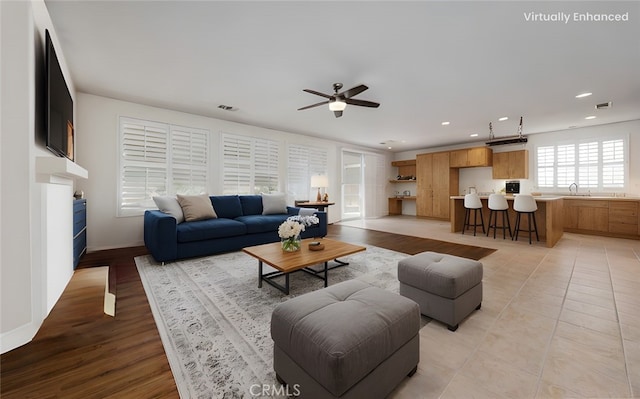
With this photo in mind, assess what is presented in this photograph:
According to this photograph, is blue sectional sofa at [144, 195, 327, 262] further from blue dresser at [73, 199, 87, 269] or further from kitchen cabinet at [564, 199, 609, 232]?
kitchen cabinet at [564, 199, 609, 232]

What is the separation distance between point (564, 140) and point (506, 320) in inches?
276

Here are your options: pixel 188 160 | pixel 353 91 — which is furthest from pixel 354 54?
pixel 188 160

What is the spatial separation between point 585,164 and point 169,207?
9.31 m

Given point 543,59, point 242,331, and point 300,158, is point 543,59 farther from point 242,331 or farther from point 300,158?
point 300,158

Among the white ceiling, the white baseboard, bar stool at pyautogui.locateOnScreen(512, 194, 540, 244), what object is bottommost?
the white baseboard

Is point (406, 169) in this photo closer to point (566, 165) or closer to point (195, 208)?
point (566, 165)

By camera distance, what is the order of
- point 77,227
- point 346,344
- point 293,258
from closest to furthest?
point 346,344
point 293,258
point 77,227

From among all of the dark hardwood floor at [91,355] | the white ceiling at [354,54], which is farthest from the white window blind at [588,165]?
the dark hardwood floor at [91,355]

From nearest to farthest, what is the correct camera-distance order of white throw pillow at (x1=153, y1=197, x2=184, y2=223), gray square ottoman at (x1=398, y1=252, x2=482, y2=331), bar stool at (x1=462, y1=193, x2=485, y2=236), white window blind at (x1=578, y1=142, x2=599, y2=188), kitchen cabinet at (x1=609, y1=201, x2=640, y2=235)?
1. gray square ottoman at (x1=398, y1=252, x2=482, y2=331)
2. white throw pillow at (x1=153, y1=197, x2=184, y2=223)
3. kitchen cabinet at (x1=609, y1=201, x2=640, y2=235)
4. bar stool at (x1=462, y1=193, x2=485, y2=236)
5. white window blind at (x1=578, y1=142, x2=599, y2=188)

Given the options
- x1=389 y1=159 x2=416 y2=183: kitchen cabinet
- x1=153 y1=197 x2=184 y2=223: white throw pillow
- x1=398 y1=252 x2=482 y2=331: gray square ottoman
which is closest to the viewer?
x1=398 y1=252 x2=482 y2=331: gray square ottoman

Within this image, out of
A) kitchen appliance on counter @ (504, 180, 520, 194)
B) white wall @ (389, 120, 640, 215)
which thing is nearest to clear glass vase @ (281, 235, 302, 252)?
kitchen appliance on counter @ (504, 180, 520, 194)

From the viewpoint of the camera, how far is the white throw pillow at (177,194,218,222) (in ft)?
13.2

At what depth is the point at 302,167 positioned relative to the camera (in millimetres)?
6832

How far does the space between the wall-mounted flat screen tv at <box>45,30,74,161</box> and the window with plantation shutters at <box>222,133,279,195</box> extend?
2.91 m
